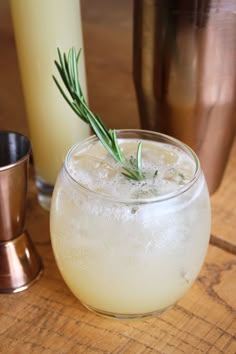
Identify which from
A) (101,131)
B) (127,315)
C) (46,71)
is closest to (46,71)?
(46,71)

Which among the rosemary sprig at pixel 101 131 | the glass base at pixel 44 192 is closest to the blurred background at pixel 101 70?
the glass base at pixel 44 192

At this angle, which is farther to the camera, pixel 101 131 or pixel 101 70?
pixel 101 70

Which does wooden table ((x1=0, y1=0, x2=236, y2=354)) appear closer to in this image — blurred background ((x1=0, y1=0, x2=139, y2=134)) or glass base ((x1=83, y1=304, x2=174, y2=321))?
glass base ((x1=83, y1=304, x2=174, y2=321))

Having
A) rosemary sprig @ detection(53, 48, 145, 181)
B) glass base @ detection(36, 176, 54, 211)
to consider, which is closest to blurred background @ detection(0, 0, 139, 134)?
glass base @ detection(36, 176, 54, 211)

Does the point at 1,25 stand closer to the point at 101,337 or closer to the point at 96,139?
the point at 96,139

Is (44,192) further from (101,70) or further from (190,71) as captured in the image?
(101,70)

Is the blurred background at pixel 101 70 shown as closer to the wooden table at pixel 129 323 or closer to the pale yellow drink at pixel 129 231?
the wooden table at pixel 129 323
